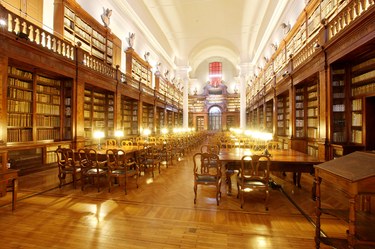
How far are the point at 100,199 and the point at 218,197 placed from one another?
6.47 feet

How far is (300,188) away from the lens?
12.9 ft

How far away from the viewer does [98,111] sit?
7719 mm

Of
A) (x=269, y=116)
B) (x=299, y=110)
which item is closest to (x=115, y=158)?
(x=299, y=110)

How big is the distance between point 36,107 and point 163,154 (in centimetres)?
355

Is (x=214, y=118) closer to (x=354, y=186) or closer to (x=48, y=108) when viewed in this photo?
(x=48, y=108)

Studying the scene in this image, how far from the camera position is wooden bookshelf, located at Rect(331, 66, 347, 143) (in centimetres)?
438

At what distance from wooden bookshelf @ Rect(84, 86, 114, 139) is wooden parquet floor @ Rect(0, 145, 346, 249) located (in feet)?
11.3

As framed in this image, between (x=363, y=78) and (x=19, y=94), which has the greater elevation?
(x=363, y=78)

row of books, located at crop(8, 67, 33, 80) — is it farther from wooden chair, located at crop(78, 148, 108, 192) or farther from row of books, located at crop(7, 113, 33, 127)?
wooden chair, located at crop(78, 148, 108, 192)

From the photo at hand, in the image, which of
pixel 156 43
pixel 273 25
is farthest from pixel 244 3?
pixel 156 43

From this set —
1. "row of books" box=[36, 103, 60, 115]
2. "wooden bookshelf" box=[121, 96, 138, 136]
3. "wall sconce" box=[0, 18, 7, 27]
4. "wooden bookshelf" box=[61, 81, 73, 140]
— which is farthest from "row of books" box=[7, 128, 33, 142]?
"wooden bookshelf" box=[121, 96, 138, 136]

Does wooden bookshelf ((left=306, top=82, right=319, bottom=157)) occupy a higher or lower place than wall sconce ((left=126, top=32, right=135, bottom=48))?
lower

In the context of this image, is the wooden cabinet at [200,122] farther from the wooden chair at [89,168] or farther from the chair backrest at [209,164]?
the wooden chair at [89,168]

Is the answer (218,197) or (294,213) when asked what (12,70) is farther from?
(294,213)
